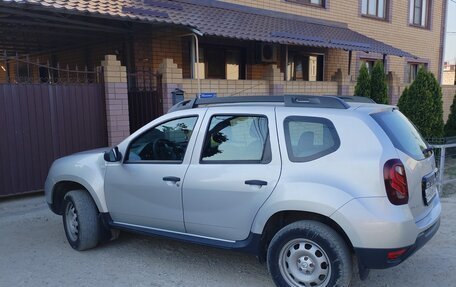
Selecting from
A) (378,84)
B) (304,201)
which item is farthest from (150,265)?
(378,84)

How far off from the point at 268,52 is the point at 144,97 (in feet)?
14.5

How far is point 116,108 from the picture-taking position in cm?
734

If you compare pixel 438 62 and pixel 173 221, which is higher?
pixel 438 62

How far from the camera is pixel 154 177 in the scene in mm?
3977

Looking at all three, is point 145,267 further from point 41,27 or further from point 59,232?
point 41,27

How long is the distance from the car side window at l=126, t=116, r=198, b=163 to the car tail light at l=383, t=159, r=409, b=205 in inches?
70.1

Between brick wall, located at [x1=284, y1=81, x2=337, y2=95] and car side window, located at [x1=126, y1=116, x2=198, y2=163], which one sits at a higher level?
brick wall, located at [x1=284, y1=81, x2=337, y2=95]

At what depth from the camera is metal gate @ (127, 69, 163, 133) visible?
26.7ft

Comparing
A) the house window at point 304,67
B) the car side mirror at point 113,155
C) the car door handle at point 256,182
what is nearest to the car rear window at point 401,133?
the car door handle at point 256,182

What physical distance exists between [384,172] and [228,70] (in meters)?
8.91

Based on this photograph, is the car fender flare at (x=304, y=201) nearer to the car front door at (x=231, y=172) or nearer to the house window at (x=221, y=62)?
the car front door at (x=231, y=172)

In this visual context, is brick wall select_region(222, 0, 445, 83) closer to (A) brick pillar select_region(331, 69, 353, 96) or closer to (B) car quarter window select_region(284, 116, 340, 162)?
(A) brick pillar select_region(331, 69, 353, 96)

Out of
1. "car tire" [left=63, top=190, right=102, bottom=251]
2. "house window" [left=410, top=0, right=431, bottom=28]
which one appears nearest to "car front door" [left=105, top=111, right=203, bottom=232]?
"car tire" [left=63, top=190, right=102, bottom=251]

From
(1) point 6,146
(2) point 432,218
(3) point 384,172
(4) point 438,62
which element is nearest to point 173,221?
Answer: (3) point 384,172
